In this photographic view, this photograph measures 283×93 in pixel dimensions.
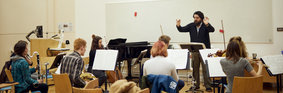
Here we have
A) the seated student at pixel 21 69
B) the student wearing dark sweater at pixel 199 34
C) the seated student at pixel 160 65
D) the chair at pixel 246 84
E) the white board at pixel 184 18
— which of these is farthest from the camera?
the white board at pixel 184 18

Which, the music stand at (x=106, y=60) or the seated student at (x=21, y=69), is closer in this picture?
the seated student at (x=21, y=69)

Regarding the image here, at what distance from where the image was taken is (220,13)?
6848mm

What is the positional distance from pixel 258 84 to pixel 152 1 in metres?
4.55

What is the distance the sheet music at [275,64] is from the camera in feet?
13.9

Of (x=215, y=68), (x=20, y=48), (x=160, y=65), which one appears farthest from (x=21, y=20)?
(x=215, y=68)

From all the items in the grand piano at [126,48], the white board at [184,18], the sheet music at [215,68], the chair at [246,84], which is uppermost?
the white board at [184,18]

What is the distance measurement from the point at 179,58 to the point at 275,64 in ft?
4.49

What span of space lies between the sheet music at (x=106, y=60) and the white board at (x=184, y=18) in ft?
10.4

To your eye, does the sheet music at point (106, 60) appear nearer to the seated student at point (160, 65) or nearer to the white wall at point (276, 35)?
the seated student at point (160, 65)

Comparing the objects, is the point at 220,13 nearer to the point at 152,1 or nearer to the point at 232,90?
the point at 152,1

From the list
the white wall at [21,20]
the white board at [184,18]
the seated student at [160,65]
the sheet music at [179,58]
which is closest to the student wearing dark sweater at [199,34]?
the white board at [184,18]

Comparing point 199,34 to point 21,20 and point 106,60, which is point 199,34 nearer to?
point 106,60

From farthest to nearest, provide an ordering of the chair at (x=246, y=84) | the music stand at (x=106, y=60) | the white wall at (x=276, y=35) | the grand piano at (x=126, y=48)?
the grand piano at (x=126, y=48), the white wall at (x=276, y=35), the music stand at (x=106, y=60), the chair at (x=246, y=84)

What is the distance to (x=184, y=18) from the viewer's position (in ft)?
23.7
